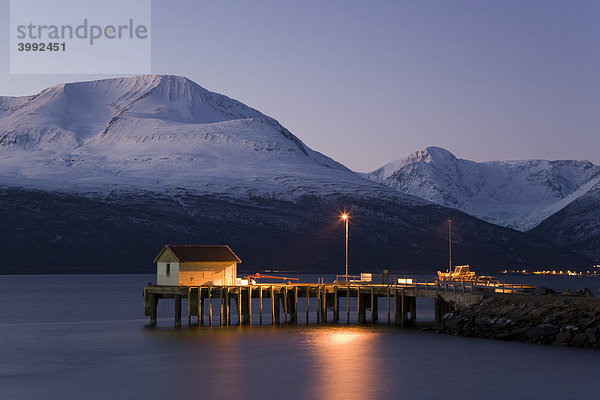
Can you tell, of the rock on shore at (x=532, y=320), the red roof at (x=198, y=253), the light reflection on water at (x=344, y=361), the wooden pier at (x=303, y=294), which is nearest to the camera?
the light reflection on water at (x=344, y=361)

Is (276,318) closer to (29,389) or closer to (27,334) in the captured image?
(27,334)

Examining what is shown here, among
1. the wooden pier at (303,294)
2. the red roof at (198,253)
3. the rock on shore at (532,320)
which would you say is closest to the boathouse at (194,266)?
the red roof at (198,253)

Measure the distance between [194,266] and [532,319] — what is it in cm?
3455

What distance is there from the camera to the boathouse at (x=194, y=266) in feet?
316

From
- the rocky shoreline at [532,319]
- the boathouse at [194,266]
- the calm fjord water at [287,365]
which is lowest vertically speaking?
the calm fjord water at [287,365]

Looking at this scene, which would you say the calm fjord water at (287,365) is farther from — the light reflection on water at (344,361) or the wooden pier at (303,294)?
the wooden pier at (303,294)

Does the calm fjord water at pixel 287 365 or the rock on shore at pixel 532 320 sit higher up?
the rock on shore at pixel 532 320

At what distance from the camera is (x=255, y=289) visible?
326 feet

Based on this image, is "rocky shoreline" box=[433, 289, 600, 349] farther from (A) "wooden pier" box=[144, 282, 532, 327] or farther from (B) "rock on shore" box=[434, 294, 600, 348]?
(A) "wooden pier" box=[144, 282, 532, 327]

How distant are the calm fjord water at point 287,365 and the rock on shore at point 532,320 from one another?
5.26 ft

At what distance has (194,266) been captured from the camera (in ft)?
317

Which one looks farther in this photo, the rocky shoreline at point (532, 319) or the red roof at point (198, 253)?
the red roof at point (198, 253)

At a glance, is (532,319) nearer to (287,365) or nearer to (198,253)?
(287,365)

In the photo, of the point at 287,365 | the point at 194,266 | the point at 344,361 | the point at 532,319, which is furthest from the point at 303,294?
the point at 287,365
